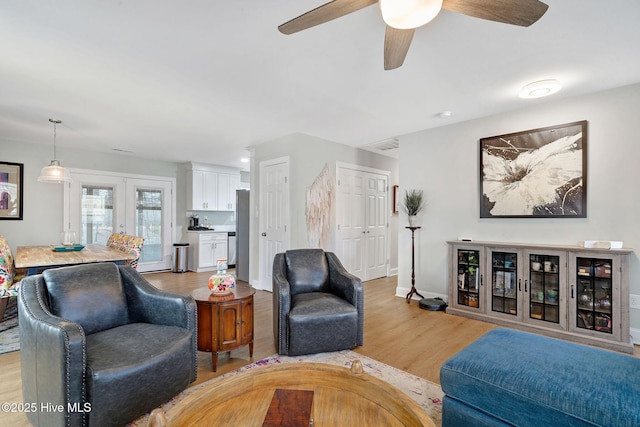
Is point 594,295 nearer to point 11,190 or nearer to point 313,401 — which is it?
point 313,401

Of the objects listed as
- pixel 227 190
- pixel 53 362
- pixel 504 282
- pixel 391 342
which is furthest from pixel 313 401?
pixel 227 190

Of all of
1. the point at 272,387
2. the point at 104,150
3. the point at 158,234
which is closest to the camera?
the point at 272,387

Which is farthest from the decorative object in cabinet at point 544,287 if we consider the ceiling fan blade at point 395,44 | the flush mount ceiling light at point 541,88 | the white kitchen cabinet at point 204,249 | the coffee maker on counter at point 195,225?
the coffee maker on counter at point 195,225

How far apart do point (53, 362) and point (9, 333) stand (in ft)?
8.07

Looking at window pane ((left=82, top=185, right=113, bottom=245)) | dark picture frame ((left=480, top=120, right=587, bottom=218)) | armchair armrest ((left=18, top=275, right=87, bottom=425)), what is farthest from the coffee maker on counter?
dark picture frame ((left=480, top=120, right=587, bottom=218))

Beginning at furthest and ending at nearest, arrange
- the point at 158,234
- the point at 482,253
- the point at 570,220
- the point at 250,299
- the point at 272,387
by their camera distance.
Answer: the point at 158,234 → the point at 482,253 → the point at 570,220 → the point at 250,299 → the point at 272,387

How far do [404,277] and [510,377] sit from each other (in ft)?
10.3

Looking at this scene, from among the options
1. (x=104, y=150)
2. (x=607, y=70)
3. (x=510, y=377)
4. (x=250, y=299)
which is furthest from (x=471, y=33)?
(x=104, y=150)

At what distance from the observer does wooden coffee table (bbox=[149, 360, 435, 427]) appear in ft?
3.57

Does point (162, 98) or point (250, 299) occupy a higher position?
point (162, 98)

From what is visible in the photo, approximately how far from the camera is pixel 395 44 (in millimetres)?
1733

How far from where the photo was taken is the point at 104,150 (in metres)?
5.64

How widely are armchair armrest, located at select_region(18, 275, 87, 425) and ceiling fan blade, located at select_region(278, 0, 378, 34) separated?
1.87 meters

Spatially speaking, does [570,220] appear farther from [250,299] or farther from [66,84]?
[66,84]
